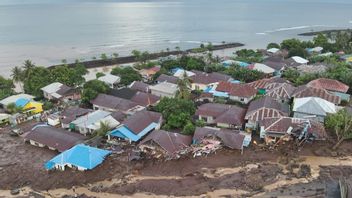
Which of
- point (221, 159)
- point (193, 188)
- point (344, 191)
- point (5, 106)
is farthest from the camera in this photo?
point (5, 106)

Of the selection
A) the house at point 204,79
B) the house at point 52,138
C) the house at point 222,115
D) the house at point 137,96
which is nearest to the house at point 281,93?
the house at point 222,115

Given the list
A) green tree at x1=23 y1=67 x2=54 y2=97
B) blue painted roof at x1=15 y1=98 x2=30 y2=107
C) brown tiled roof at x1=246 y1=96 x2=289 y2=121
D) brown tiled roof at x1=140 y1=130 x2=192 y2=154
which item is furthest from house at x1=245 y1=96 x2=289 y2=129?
green tree at x1=23 y1=67 x2=54 y2=97

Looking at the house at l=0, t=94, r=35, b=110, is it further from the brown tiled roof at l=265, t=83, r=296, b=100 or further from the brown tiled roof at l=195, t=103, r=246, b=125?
the brown tiled roof at l=265, t=83, r=296, b=100

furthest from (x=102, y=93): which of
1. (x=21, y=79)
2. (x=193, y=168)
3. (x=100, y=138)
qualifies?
(x=193, y=168)

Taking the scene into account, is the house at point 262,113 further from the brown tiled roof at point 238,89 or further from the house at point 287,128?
the brown tiled roof at point 238,89

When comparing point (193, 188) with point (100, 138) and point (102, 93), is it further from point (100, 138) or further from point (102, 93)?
point (102, 93)
